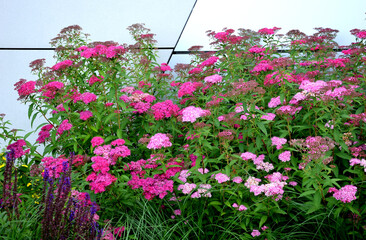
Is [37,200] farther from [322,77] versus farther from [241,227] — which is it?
[322,77]

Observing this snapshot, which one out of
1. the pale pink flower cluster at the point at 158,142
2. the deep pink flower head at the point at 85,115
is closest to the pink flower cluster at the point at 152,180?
the pale pink flower cluster at the point at 158,142

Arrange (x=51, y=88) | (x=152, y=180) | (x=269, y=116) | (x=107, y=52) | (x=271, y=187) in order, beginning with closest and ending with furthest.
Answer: (x=271, y=187) < (x=152, y=180) < (x=269, y=116) < (x=107, y=52) < (x=51, y=88)

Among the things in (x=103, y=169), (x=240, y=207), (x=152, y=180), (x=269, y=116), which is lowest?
(x=240, y=207)

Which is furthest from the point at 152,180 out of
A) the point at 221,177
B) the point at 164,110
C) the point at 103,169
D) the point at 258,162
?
the point at 258,162

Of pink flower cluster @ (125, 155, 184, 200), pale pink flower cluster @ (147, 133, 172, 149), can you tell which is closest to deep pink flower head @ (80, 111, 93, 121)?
pink flower cluster @ (125, 155, 184, 200)

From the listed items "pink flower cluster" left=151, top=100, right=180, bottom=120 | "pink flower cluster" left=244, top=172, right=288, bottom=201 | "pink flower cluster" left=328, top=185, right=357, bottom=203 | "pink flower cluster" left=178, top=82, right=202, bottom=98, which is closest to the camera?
"pink flower cluster" left=328, top=185, right=357, bottom=203

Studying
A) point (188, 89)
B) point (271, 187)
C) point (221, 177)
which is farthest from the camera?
point (188, 89)

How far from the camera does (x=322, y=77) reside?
3.79 metres

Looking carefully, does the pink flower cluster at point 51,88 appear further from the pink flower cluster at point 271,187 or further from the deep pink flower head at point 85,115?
the pink flower cluster at point 271,187

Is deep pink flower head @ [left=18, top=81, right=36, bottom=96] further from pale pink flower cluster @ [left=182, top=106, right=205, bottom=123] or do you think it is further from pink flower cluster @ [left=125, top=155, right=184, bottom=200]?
pale pink flower cluster @ [left=182, top=106, right=205, bottom=123]

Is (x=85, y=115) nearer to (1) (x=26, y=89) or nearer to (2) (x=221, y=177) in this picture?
(1) (x=26, y=89)

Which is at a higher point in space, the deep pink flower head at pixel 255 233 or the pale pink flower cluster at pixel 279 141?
the pale pink flower cluster at pixel 279 141

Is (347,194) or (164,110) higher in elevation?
(164,110)

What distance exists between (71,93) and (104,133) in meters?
0.53
